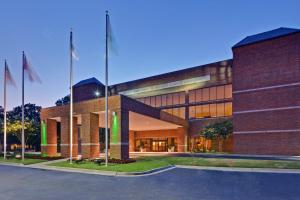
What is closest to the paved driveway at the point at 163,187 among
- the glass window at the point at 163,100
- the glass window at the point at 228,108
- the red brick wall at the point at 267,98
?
the red brick wall at the point at 267,98

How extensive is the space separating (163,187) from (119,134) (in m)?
13.3

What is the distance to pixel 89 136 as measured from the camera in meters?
30.0

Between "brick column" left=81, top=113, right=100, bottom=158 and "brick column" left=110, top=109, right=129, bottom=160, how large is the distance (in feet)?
11.8

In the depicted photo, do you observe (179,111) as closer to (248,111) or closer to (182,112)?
(182,112)

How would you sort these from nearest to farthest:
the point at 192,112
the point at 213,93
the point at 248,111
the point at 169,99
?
the point at 248,111, the point at 213,93, the point at 192,112, the point at 169,99

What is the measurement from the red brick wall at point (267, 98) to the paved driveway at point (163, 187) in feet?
57.6

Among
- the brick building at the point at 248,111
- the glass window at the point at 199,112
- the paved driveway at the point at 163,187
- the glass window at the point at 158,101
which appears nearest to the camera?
the paved driveway at the point at 163,187

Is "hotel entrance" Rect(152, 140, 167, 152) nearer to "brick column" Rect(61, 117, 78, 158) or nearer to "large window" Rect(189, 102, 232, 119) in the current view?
"large window" Rect(189, 102, 232, 119)

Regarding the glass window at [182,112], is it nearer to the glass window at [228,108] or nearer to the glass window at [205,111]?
the glass window at [205,111]

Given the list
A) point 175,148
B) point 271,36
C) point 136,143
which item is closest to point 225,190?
point 271,36

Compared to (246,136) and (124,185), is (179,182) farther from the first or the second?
(246,136)

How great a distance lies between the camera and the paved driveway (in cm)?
1198

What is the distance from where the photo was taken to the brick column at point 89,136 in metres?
30.1

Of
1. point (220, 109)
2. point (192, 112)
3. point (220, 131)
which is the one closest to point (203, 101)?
point (192, 112)
